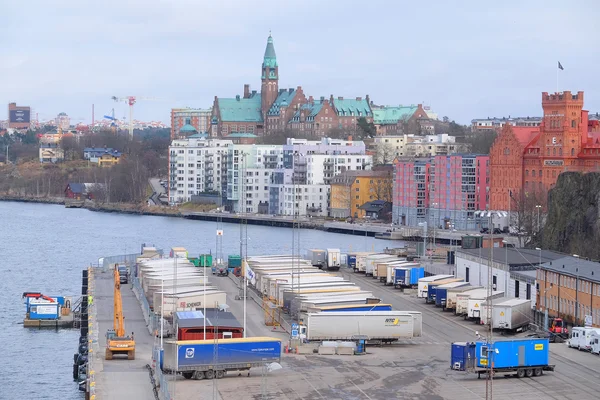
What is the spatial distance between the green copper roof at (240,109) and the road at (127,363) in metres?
88.8

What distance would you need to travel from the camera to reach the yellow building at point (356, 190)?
8312cm

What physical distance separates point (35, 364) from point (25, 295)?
876cm

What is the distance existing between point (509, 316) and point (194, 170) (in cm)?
7281

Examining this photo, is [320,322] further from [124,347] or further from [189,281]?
[189,281]

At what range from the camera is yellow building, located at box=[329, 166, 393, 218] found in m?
83.1

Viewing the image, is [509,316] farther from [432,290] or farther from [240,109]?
[240,109]

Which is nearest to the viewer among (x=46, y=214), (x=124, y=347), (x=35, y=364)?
(x=124, y=347)

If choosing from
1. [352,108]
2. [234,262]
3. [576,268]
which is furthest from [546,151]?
[352,108]

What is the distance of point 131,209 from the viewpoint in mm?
97500

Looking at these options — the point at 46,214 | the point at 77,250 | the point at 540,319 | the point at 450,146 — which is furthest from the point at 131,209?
the point at 540,319

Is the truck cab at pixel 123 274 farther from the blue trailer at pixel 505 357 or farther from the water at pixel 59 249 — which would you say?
the blue trailer at pixel 505 357

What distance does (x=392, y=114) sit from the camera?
4978 inches

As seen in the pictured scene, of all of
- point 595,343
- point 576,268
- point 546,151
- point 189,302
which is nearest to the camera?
point 595,343

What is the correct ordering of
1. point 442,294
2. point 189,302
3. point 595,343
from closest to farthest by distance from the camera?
point 595,343
point 189,302
point 442,294
